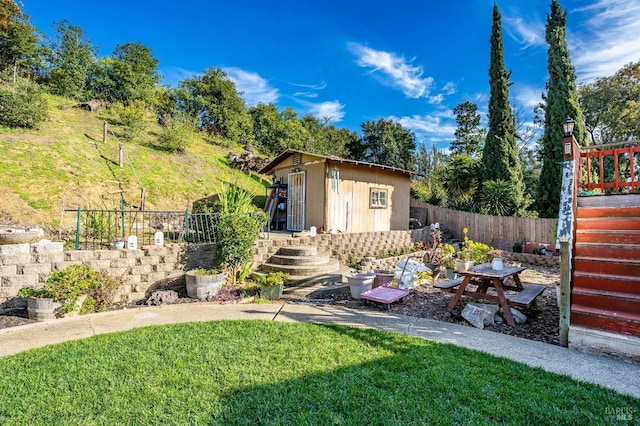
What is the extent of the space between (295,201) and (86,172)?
8.33m

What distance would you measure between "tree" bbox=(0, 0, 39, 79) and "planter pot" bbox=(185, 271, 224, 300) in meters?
23.1

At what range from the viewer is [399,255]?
32.2 feet

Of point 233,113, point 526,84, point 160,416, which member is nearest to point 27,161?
point 160,416

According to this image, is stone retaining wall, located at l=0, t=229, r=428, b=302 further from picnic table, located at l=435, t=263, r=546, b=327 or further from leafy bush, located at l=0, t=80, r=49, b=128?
leafy bush, located at l=0, t=80, r=49, b=128

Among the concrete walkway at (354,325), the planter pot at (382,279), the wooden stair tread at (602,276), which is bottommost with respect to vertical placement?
the concrete walkway at (354,325)

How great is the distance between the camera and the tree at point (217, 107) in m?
23.2

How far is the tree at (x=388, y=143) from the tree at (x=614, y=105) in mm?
12006

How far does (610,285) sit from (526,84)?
19.6 meters

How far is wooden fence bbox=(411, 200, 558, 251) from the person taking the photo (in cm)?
1066

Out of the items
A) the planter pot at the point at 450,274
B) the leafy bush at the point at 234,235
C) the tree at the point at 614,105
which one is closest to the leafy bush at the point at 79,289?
the leafy bush at the point at 234,235

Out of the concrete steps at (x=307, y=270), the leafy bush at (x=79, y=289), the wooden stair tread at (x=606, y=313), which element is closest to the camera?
the wooden stair tread at (x=606, y=313)

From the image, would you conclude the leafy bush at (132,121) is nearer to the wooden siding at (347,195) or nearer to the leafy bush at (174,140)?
the leafy bush at (174,140)

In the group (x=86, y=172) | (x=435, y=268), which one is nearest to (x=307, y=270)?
(x=435, y=268)

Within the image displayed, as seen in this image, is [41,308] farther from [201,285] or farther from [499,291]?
[499,291]
